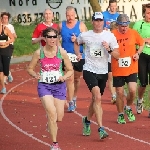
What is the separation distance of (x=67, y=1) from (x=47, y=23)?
31232 millimetres

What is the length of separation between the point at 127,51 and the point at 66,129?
5.70 ft

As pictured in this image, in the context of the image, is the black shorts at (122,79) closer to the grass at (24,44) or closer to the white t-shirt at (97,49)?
the white t-shirt at (97,49)

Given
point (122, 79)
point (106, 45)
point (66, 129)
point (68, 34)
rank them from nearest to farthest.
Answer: point (106, 45) < point (66, 129) < point (122, 79) < point (68, 34)

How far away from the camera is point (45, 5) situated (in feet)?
151

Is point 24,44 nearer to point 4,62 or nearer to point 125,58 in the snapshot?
point 4,62

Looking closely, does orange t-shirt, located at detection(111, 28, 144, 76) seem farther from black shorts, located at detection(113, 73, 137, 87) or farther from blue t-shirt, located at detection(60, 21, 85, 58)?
blue t-shirt, located at detection(60, 21, 85, 58)

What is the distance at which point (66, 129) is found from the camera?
43.1 ft

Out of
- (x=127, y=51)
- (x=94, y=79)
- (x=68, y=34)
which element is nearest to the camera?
(x=94, y=79)

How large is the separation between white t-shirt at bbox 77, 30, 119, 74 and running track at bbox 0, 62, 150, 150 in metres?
1.11

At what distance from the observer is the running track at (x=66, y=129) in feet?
37.6

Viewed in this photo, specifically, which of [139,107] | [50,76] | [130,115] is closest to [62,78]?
[50,76]

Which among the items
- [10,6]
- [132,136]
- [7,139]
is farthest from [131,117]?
[10,6]

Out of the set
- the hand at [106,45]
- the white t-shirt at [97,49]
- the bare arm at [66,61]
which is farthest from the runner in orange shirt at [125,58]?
the bare arm at [66,61]

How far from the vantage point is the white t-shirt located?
12164 mm
